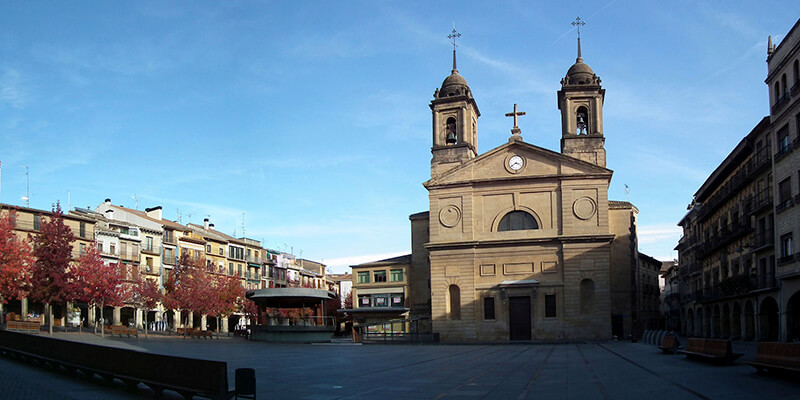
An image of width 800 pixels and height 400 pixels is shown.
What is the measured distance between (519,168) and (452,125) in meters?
7.47

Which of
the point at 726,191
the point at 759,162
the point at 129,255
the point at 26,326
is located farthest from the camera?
the point at 129,255

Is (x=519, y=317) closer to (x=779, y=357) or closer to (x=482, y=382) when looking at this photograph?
(x=482, y=382)

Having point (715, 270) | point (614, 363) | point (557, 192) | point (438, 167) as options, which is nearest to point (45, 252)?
point (438, 167)

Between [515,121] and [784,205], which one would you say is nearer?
[784,205]

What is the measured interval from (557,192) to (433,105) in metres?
12.5

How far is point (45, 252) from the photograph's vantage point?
46531mm

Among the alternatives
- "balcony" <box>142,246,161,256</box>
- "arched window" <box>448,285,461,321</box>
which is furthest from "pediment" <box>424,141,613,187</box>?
"balcony" <box>142,246,161,256</box>

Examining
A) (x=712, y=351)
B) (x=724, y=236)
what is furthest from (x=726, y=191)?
(x=712, y=351)

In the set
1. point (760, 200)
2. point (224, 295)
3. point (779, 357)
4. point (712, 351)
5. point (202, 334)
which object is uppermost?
point (760, 200)

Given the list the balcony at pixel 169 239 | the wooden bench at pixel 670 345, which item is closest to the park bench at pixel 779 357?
the wooden bench at pixel 670 345

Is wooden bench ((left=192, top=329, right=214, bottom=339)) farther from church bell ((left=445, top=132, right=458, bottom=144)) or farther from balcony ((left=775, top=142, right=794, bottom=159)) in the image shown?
balcony ((left=775, top=142, right=794, bottom=159))

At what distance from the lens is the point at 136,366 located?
1445 cm

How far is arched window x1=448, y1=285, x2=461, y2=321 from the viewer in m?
52.4

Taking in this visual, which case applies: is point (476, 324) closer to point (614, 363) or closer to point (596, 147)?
point (596, 147)
